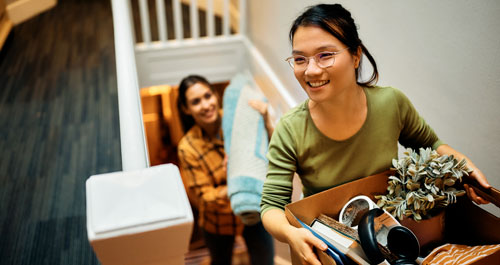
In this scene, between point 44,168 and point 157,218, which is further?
point 44,168

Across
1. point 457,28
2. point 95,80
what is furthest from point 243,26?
point 457,28

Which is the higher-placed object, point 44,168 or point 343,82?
point 343,82

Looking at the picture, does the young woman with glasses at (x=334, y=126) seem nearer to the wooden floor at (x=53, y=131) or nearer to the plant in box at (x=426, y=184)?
the plant in box at (x=426, y=184)

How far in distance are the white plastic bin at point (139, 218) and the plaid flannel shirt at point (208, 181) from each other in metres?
1.51

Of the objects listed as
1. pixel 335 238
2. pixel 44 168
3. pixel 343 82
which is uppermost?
pixel 343 82

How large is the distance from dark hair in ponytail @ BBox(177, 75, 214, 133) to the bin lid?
1781 mm

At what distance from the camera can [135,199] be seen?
2.06ft

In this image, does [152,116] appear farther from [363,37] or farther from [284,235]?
[284,235]

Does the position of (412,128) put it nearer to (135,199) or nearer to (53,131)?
(135,199)

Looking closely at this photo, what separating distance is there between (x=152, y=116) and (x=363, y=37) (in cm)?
363

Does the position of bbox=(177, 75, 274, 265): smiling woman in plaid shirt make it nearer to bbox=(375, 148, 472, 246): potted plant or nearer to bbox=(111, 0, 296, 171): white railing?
bbox=(111, 0, 296, 171): white railing

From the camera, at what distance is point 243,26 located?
3100 mm

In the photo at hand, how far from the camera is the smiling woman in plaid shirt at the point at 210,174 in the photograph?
2.21 meters

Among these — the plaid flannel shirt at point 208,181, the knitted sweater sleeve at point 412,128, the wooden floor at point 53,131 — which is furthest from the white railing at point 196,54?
the knitted sweater sleeve at point 412,128
